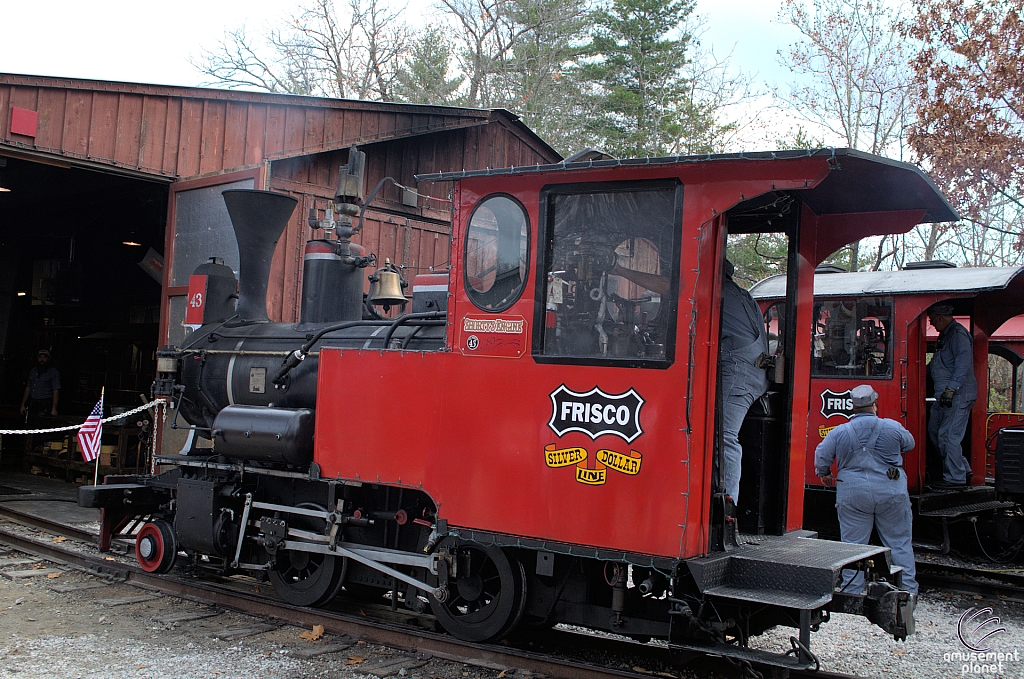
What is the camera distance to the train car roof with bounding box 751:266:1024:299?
8.30 m

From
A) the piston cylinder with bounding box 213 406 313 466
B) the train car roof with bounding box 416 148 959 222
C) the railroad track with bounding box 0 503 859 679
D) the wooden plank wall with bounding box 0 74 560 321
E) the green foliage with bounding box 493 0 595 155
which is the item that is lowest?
the railroad track with bounding box 0 503 859 679

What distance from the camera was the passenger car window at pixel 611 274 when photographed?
425 cm

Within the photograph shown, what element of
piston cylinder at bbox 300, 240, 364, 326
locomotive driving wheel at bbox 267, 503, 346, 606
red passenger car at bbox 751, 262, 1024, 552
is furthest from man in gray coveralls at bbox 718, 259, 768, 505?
red passenger car at bbox 751, 262, 1024, 552

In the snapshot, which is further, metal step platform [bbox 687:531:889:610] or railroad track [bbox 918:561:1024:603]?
railroad track [bbox 918:561:1024:603]

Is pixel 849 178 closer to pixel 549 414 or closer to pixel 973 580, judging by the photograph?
pixel 549 414

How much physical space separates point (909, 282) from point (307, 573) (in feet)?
22.4

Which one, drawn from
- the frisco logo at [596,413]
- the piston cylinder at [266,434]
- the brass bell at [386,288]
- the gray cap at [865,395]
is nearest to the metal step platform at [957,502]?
the gray cap at [865,395]

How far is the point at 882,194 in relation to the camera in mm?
4781

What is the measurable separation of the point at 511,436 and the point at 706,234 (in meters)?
1.52

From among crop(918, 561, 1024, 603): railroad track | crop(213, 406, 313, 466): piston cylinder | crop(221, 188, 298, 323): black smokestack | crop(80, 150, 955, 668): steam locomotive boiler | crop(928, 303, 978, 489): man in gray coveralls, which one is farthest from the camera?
crop(928, 303, 978, 489): man in gray coveralls

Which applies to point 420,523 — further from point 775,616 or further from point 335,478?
point 775,616

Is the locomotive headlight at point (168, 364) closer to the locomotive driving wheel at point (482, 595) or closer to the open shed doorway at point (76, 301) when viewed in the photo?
the locomotive driving wheel at point (482, 595)

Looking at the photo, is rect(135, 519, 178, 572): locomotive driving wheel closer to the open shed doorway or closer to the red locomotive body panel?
the red locomotive body panel

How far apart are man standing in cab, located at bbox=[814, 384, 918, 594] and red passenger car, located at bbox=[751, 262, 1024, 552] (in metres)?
2.16
